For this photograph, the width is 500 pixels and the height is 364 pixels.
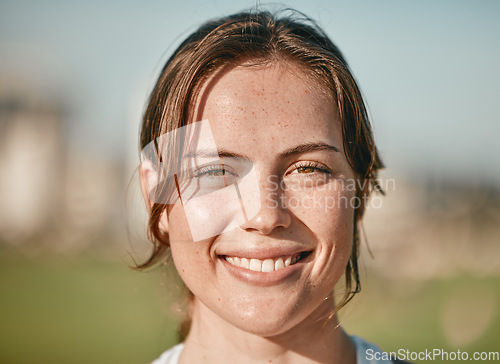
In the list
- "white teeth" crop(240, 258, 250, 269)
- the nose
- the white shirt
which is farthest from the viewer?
the white shirt

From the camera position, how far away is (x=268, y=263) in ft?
4.51

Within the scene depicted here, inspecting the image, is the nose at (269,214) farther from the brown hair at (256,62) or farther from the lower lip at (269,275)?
the brown hair at (256,62)

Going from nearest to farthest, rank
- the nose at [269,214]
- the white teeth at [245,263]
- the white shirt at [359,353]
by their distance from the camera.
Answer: the nose at [269,214]
the white teeth at [245,263]
the white shirt at [359,353]

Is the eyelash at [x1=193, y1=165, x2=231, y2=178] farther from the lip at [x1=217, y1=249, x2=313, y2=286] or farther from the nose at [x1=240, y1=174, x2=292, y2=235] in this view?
the lip at [x1=217, y1=249, x2=313, y2=286]

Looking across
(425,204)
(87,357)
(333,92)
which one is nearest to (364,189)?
(333,92)

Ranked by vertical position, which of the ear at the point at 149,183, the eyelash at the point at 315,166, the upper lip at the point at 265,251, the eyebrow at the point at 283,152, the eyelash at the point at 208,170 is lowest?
the upper lip at the point at 265,251

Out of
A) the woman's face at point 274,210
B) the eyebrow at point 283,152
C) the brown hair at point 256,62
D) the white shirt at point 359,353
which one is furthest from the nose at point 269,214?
the white shirt at point 359,353

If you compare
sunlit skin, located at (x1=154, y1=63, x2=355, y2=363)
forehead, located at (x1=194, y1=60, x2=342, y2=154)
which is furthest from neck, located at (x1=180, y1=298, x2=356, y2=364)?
forehead, located at (x1=194, y1=60, x2=342, y2=154)

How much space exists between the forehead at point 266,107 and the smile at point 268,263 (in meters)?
0.37

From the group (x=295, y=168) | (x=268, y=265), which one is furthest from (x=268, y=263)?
(x=295, y=168)

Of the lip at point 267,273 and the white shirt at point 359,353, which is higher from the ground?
the lip at point 267,273

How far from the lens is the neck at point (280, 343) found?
150cm

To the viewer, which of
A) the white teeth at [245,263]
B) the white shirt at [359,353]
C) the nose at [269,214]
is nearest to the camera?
the nose at [269,214]

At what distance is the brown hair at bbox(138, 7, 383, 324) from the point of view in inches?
56.7
